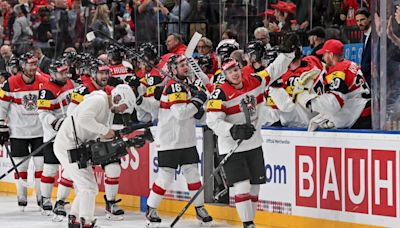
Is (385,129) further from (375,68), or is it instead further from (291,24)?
(291,24)

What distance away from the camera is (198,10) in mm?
13375

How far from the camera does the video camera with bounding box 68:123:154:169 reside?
973 centimetres

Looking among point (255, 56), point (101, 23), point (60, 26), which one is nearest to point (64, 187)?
point (255, 56)

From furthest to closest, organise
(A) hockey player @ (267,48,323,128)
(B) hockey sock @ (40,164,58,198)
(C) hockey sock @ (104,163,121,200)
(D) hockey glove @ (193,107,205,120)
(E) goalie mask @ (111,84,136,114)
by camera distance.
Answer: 1. (B) hockey sock @ (40,164,58,198)
2. (C) hockey sock @ (104,163,121,200)
3. (D) hockey glove @ (193,107,205,120)
4. (A) hockey player @ (267,48,323,128)
5. (E) goalie mask @ (111,84,136,114)

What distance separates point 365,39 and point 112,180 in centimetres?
302

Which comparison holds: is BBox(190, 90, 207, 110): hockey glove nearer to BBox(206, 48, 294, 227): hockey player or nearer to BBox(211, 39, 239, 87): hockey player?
BBox(211, 39, 239, 87): hockey player

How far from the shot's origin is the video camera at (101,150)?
973 cm

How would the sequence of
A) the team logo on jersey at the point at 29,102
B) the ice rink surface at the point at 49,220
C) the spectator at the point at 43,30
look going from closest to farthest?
the ice rink surface at the point at 49,220
the team logo on jersey at the point at 29,102
the spectator at the point at 43,30

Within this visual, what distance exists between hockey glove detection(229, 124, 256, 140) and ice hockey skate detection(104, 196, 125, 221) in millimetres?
2710

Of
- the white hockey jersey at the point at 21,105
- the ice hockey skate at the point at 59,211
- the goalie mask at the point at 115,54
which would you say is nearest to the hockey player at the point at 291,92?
the ice hockey skate at the point at 59,211

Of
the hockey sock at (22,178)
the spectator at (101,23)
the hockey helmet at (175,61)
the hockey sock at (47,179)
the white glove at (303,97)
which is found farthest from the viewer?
the spectator at (101,23)

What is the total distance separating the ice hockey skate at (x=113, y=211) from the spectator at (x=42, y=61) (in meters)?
3.77

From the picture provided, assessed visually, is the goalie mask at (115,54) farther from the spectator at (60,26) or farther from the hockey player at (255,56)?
the spectator at (60,26)

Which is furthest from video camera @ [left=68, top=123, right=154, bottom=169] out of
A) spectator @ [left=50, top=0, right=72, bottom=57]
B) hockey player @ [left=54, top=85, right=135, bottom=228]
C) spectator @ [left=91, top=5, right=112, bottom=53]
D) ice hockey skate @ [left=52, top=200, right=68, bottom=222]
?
spectator @ [left=50, top=0, right=72, bottom=57]
